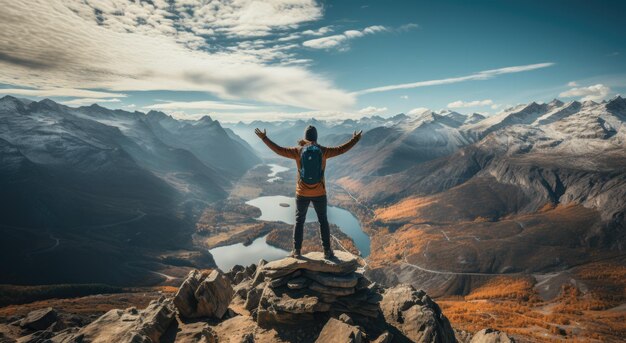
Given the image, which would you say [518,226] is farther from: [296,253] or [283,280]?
[283,280]

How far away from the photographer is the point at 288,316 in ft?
50.0

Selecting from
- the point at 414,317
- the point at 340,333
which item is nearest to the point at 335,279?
the point at 340,333

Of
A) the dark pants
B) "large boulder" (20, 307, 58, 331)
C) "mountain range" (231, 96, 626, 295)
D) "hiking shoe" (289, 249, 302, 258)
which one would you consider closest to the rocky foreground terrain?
"hiking shoe" (289, 249, 302, 258)

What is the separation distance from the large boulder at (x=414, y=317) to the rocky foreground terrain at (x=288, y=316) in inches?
2.2

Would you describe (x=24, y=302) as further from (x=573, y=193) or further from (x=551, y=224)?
(x=573, y=193)

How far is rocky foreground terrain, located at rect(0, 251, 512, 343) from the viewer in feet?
48.2

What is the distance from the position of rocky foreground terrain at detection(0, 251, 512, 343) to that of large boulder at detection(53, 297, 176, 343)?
0.04 m

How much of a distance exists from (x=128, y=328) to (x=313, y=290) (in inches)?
356

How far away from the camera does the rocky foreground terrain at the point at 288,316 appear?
579 inches

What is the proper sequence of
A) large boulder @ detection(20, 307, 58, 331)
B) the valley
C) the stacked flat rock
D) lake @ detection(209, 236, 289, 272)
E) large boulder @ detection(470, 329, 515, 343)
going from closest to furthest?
the stacked flat rock < large boulder @ detection(470, 329, 515, 343) < large boulder @ detection(20, 307, 58, 331) < the valley < lake @ detection(209, 236, 289, 272)

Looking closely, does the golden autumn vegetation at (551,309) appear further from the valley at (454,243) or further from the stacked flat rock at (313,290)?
the stacked flat rock at (313,290)

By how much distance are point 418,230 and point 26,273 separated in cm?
16383

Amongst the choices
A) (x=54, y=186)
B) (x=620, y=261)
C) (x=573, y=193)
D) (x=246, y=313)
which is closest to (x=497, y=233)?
(x=620, y=261)

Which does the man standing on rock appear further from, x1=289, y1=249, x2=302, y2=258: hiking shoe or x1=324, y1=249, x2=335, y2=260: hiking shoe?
x1=324, y1=249, x2=335, y2=260: hiking shoe
